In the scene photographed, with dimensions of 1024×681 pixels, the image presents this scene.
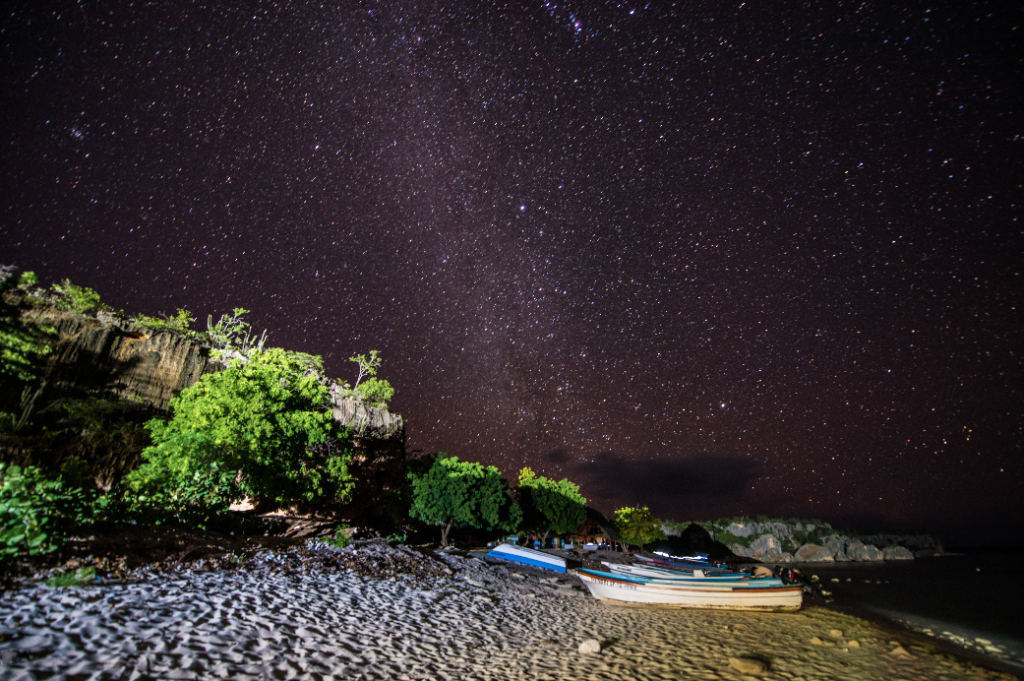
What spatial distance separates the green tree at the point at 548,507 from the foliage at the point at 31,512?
50.2m

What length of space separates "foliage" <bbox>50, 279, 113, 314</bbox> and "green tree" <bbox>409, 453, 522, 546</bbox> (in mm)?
29393

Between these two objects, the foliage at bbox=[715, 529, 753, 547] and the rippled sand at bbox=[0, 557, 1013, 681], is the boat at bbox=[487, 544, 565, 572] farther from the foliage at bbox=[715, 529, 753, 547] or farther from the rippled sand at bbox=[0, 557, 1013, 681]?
the foliage at bbox=[715, 529, 753, 547]

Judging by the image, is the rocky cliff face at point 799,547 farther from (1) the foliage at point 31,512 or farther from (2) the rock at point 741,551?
(1) the foliage at point 31,512

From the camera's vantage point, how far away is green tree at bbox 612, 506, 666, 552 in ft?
242

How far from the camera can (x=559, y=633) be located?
12523 millimetres

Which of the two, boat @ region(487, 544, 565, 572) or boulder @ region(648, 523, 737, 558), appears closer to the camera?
boat @ region(487, 544, 565, 572)

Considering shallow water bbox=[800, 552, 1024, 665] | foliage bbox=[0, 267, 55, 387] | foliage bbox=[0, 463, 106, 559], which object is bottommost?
shallow water bbox=[800, 552, 1024, 665]

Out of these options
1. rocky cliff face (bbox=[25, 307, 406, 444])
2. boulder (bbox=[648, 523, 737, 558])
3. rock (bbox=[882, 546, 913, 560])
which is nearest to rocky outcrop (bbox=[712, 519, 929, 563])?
rock (bbox=[882, 546, 913, 560])

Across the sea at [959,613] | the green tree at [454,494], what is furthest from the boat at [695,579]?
the green tree at [454,494]

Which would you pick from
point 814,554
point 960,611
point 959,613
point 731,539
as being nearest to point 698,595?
point 959,613

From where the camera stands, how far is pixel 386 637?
9.71m

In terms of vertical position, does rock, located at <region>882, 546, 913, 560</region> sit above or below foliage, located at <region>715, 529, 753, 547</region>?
above

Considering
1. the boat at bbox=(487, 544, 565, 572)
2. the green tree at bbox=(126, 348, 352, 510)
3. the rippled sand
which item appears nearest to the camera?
the rippled sand

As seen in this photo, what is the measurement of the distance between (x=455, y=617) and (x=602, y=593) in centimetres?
1040
